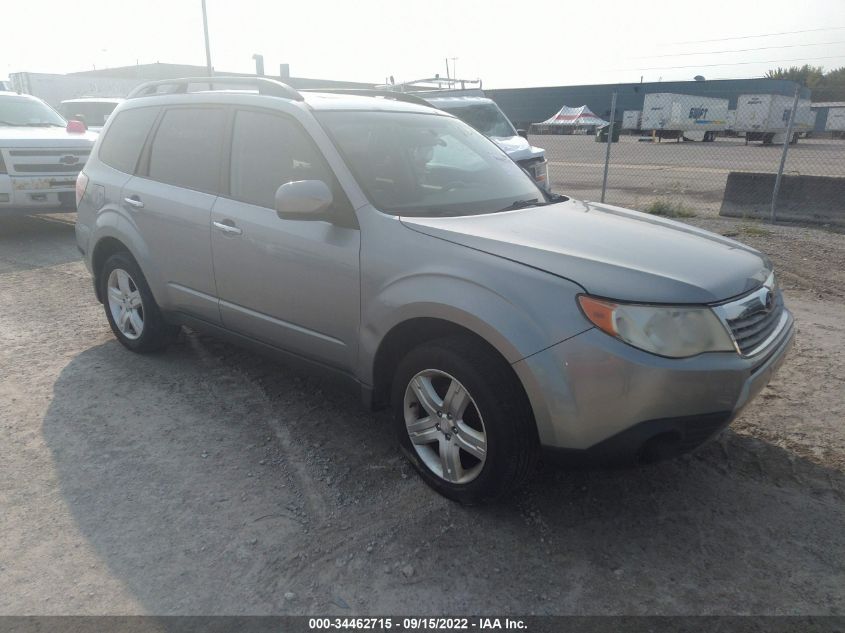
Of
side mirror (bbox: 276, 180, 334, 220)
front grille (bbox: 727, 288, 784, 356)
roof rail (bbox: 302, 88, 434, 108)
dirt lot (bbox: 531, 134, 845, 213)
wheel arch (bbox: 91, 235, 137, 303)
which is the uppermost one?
roof rail (bbox: 302, 88, 434, 108)

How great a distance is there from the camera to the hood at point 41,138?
8211 mm

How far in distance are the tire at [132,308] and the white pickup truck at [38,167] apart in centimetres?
466

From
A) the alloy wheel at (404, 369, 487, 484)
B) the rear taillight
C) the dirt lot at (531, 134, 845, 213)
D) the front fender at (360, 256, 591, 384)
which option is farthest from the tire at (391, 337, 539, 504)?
the dirt lot at (531, 134, 845, 213)

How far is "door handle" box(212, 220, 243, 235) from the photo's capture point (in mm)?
3580

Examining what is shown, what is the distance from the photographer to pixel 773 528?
278cm

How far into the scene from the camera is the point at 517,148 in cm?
966

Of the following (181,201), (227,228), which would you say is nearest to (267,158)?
(227,228)

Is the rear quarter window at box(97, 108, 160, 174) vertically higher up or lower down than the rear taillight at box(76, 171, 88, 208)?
higher up

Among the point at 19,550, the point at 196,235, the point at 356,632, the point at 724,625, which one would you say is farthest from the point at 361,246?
the point at 724,625

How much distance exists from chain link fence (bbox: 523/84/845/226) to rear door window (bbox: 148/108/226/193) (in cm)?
813

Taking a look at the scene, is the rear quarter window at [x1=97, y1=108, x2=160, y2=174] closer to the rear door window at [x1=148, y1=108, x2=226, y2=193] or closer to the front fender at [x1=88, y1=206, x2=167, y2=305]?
the rear door window at [x1=148, y1=108, x2=226, y2=193]

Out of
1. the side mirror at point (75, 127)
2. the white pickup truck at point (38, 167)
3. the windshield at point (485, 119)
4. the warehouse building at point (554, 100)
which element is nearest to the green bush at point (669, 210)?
the windshield at point (485, 119)

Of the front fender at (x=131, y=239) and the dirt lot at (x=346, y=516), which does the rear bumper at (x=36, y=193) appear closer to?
the front fender at (x=131, y=239)

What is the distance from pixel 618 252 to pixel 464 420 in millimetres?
975
